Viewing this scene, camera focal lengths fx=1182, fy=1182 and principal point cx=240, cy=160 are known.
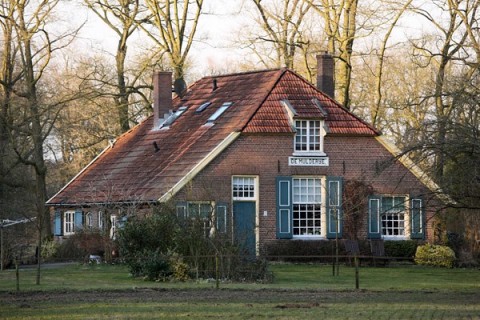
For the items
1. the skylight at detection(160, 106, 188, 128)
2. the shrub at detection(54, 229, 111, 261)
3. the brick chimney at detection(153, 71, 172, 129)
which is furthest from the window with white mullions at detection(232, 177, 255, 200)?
the brick chimney at detection(153, 71, 172, 129)

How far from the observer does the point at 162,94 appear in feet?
156

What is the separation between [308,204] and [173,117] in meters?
7.64

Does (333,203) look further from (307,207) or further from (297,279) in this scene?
(297,279)

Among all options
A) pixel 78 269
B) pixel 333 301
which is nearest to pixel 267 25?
pixel 78 269

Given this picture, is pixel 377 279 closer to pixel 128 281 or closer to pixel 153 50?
pixel 128 281

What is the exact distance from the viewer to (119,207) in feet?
132

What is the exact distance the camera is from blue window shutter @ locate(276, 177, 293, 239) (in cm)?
4212

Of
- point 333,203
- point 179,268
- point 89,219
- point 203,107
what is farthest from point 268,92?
point 179,268

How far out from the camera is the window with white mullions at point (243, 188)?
41.9m

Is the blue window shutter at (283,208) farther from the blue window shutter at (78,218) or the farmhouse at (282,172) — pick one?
the blue window shutter at (78,218)

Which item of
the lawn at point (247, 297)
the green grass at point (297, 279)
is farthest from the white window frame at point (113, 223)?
the lawn at point (247, 297)

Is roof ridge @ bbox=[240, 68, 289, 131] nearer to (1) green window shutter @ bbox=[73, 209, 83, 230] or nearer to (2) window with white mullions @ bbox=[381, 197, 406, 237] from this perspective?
(2) window with white mullions @ bbox=[381, 197, 406, 237]

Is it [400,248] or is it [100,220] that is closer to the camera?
[400,248]

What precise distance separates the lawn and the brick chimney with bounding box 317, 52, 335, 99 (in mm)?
10992
